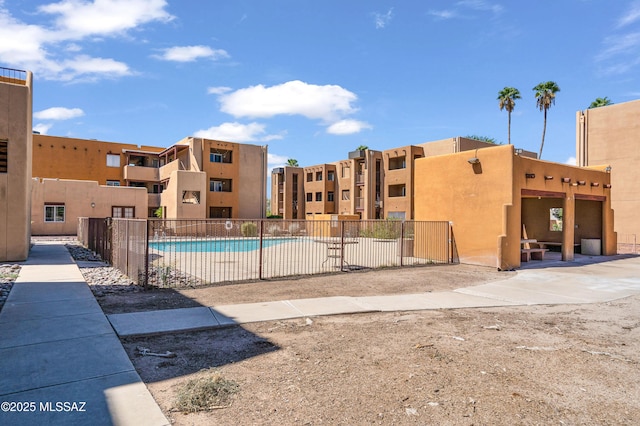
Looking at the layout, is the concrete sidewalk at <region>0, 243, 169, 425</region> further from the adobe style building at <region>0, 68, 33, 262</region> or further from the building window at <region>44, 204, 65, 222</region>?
the building window at <region>44, 204, 65, 222</region>

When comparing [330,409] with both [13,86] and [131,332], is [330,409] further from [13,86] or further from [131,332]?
[13,86]

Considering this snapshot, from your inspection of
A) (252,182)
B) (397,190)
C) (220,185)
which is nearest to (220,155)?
(220,185)

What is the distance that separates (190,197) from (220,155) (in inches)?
246

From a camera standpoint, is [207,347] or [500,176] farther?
[500,176]

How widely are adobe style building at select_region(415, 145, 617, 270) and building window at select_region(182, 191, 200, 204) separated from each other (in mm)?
25110

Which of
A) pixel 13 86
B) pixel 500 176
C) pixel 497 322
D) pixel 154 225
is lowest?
pixel 497 322

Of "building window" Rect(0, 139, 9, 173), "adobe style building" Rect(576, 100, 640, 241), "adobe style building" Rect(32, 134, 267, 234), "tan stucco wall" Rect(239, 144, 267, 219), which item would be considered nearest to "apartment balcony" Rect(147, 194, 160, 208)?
"adobe style building" Rect(32, 134, 267, 234)

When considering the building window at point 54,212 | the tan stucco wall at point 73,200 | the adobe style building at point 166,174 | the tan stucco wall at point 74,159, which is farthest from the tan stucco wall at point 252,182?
the building window at point 54,212

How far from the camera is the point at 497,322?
768 centimetres

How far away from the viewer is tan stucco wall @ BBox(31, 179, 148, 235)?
3189cm

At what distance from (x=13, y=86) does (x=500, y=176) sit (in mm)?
19522

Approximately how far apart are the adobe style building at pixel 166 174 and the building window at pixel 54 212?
1.76 m

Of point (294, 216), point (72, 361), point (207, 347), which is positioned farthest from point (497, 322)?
point (294, 216)

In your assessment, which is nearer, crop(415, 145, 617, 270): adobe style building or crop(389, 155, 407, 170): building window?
crop(415, 145, 617, 270): adobe style building
